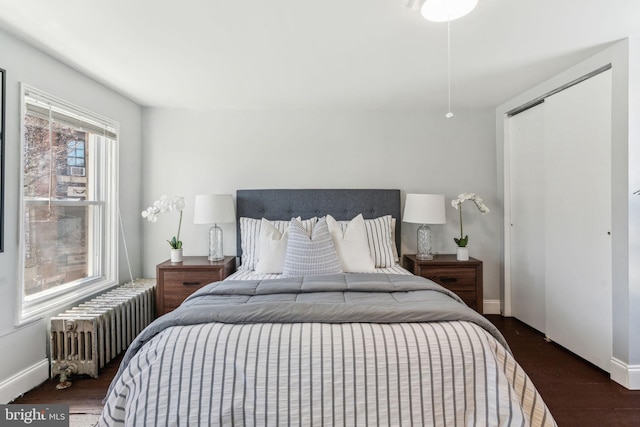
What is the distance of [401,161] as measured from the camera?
3.37m

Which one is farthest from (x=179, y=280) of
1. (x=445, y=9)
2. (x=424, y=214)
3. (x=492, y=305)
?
(x=492, y=305)

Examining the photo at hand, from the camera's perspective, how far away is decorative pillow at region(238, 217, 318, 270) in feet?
9.29

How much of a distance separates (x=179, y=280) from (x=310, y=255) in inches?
51.4

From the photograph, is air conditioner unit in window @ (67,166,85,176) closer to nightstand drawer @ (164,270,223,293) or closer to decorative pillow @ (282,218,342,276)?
nightstand drawer @ (164,270,223,293)

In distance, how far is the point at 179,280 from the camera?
2.79 metres

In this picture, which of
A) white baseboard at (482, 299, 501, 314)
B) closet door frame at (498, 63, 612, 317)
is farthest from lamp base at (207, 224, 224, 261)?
closet door frame at (498, 63, 612, 317)

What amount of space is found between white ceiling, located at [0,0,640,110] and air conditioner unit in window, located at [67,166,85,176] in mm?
794

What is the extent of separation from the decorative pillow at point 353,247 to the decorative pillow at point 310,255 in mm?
103

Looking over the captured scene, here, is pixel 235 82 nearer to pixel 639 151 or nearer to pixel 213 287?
pixel 213 287

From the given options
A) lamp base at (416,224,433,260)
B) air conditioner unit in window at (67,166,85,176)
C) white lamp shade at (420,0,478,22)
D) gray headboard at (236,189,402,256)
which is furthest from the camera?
gray headboard at (236,189,402,256)

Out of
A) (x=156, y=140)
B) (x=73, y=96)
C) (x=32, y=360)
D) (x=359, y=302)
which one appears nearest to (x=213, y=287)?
(x=359, y=302)

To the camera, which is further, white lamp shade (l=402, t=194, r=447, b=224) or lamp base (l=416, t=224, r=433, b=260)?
lamp base (l=416, t=224, r=433, b=260)

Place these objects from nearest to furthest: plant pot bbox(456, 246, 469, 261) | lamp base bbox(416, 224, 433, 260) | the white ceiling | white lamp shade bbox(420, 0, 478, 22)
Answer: white lamp shade bbox(420, 0, 478, 22) < the white ceiling < plant pot bbox(456, 246, 469, 261) < lamp base bbox(416, 224, 433, 260)

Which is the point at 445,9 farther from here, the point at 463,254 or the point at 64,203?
the point at 64,203
